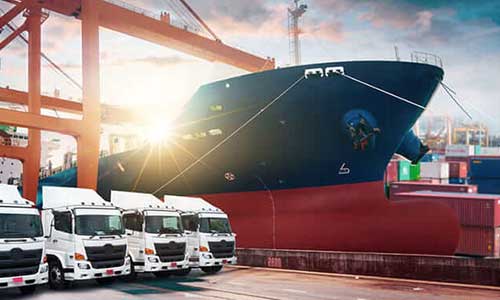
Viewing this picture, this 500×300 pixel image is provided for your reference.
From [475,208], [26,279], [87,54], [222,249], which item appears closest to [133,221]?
[222,249]

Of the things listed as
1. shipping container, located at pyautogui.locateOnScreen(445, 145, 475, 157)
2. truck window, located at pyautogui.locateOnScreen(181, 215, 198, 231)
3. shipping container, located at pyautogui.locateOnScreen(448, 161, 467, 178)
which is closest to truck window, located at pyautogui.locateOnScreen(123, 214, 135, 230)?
truck window, located at pyautogui.locateOnScreen(181, 215, 198, 231)

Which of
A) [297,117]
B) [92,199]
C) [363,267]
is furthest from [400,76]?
[92,199]

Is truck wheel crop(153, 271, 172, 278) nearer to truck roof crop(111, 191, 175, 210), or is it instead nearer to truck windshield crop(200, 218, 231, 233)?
truck windshield crop(200, 218, 231, 233)

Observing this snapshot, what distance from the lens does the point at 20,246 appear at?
39.3 feet

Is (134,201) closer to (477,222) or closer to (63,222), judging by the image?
(63,222)

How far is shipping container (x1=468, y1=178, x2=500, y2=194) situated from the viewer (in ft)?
82.0

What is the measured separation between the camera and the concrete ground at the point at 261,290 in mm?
12352

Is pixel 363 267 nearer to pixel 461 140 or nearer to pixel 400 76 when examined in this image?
pixel 400 76

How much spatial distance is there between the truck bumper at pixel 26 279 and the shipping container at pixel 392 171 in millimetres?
18073

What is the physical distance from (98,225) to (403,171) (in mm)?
19225

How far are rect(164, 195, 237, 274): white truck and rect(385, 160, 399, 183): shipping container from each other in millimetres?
11688

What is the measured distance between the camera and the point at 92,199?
14.7 meters

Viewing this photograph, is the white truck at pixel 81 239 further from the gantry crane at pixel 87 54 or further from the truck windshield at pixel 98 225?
the gantry crane at pixel 87 54

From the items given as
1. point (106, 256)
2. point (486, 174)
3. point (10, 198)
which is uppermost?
point (486, 174)
